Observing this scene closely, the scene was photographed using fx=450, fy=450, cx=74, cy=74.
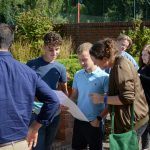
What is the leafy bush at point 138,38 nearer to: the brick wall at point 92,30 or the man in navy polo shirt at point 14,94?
the brick wall at point 92,30

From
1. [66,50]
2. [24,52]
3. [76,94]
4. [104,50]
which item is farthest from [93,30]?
[104,50]

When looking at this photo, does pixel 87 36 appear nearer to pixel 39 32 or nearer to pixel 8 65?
pixel 39 32

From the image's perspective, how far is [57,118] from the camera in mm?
4879

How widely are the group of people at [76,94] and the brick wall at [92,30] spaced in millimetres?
11868

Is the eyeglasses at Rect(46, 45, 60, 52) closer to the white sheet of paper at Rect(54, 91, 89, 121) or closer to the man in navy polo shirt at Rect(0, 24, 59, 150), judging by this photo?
the white sheet of paper at Rect(54, 91, 89, 121)

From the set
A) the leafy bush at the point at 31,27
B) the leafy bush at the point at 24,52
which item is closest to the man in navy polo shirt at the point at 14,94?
the leafy bush at the point at 24,52

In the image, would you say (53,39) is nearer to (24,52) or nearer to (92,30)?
(24,52)

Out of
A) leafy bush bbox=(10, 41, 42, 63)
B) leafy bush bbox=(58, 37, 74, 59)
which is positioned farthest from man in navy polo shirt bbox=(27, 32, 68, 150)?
leafy bush bbox=(58, 37, 74, 59)

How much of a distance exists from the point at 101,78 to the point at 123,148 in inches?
31.1

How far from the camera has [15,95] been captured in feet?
9.93

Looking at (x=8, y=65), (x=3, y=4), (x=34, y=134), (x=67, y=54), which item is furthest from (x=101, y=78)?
(x=3, y=4)

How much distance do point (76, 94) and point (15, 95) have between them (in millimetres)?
1899

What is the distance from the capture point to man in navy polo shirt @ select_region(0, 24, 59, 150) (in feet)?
9.79

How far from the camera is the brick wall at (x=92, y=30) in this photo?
1779 centimetres
